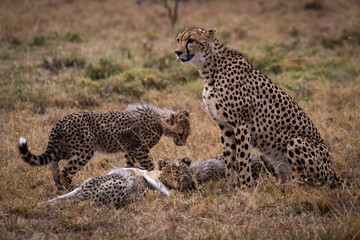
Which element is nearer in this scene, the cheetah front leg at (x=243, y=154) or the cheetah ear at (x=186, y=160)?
the cheetah front leg at (x=243, y=154)

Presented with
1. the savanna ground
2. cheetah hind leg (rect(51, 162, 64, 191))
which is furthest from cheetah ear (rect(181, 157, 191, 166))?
cheetah hind leg (rect(51, 162, 64, 191))

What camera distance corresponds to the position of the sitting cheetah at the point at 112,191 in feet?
12.0

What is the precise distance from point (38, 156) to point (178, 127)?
1487mm

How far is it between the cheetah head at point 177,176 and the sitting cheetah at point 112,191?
0.38 ft

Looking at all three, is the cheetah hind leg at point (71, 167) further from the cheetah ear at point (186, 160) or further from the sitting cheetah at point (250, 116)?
the sitting cheetah at point (250, 116)

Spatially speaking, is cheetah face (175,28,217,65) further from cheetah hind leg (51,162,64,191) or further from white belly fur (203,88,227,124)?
cheetah hind leg (51,162,64,191)

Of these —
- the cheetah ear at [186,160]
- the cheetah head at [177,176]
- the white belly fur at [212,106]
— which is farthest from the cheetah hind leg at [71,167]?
the white belly fur at [212,106]

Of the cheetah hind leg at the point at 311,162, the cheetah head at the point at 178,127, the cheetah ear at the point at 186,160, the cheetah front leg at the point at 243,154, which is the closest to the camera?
the cheetah hind leg at the point at 311,162

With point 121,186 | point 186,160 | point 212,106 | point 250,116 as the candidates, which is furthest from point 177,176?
point 250,116

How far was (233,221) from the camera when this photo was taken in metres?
3.38

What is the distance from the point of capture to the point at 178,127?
479cm

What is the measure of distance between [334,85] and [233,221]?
446cm

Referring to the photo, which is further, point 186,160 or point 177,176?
point 186,160

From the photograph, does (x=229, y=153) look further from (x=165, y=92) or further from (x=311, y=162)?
(x=165, y=92)
